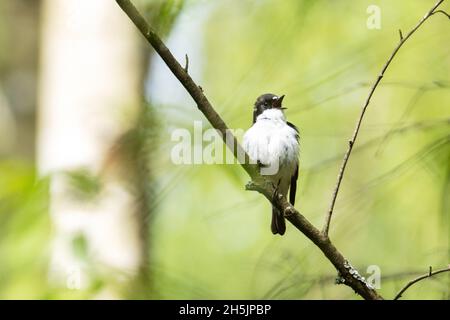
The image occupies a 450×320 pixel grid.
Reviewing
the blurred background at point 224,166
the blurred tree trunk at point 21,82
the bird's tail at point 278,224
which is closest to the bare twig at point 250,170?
the blurred background at point 224,166

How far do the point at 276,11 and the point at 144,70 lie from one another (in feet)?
3.91

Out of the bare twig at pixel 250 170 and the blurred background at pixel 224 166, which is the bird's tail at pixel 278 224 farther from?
the bare twig at pixel 250 170

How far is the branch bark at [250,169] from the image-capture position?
2.24 metres

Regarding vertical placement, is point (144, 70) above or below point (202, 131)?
above

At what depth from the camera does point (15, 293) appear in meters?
3.52

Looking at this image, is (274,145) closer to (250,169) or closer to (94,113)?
(94,113)

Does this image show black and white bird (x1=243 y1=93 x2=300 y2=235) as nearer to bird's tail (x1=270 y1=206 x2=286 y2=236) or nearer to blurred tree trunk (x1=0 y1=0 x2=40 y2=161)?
bird's tail (x1=270 y1=206 x2=286 y2=236)

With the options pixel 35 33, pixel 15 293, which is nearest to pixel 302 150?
pixel 15 293

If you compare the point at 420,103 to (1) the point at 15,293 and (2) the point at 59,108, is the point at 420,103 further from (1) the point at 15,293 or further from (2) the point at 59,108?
(1) the point at 15,293

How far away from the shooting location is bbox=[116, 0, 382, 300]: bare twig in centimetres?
224

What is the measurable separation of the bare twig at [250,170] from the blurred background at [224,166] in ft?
0.78

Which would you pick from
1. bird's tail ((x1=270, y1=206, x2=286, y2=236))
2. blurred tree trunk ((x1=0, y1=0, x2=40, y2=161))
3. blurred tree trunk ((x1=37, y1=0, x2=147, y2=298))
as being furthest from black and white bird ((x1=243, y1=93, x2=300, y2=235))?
blurred tree trunk ((x1=0, y1=0, x2=40, y2=161))

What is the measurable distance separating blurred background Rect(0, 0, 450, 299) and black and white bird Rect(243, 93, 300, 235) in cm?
15
